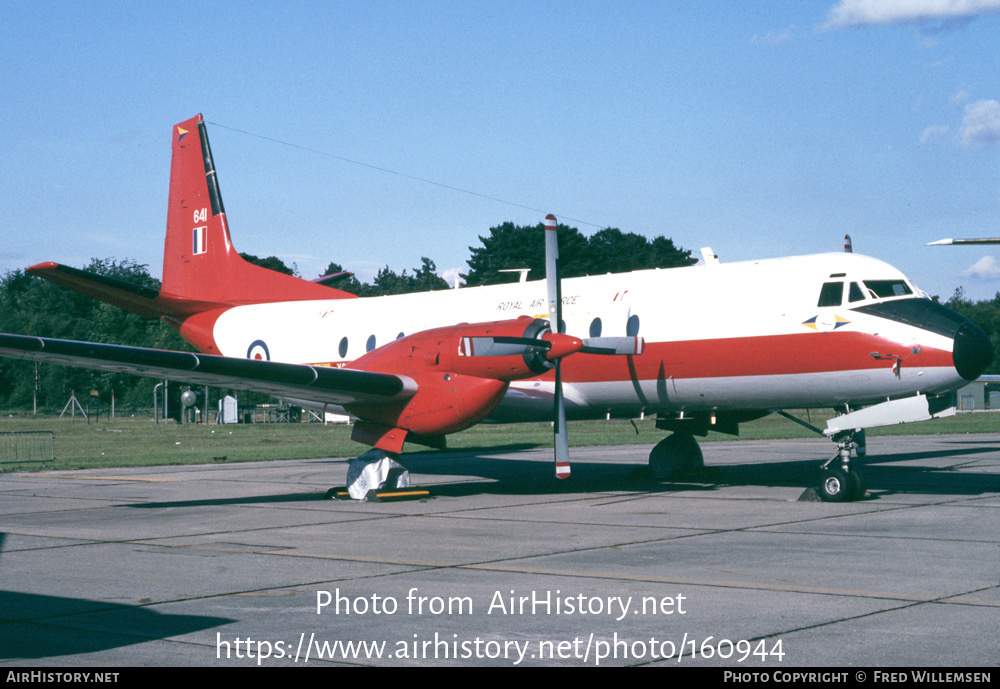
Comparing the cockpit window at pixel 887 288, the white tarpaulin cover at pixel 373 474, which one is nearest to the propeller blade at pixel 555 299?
the white tarpaulin cover at pixel 373 474

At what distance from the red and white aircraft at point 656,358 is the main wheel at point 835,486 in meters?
0.02

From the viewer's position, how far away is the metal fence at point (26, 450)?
27150mm

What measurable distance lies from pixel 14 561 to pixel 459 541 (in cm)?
494

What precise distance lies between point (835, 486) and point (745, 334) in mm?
2703

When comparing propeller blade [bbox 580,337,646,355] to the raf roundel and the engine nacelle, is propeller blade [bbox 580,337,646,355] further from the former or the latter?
the raf roundel

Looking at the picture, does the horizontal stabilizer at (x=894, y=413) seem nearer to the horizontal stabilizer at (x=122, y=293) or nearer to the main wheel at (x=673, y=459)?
the main wheel at (x=673, y=459)

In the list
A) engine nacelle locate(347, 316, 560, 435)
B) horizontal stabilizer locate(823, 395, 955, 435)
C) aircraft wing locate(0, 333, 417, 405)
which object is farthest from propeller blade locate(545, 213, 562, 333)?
horizontal stabilizer locate(823, 395, 955, 435)

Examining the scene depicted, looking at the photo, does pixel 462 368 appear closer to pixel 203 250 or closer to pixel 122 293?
pixel 122 293

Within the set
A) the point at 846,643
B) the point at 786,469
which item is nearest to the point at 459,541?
the point at 846,643

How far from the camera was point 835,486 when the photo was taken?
1502 centimetres

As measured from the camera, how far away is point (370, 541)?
11914 millimetres

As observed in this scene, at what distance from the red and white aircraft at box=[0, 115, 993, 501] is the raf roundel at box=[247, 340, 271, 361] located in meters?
4.11

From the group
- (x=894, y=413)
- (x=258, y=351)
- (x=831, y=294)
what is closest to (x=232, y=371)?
(x=258, y=351)
